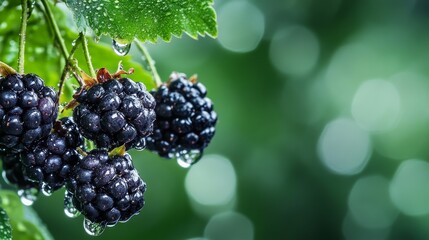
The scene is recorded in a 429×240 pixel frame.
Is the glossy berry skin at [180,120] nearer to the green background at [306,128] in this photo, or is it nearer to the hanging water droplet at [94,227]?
the hanging water droplet at [94,227]

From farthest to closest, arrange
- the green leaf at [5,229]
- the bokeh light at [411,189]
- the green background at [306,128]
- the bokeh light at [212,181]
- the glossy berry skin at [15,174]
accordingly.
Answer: the bokeh light at [411,189], the bokeh light at [212,181], the green background at [306,128], the glossy berry skin at [15,174], the green leaf at [5,229]

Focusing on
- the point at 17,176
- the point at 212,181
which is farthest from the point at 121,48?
the point at 212,181

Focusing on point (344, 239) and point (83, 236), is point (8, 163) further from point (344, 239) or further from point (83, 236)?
point (344, 239)

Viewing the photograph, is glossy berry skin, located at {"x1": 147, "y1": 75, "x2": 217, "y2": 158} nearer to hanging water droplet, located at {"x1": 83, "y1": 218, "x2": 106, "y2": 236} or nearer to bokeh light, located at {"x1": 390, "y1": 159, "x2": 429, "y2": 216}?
hanging water droplet, located at {"x1": 83, "y1": 218, "x2": 106, "y2": 236}

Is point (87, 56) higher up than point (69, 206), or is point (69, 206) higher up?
point (87, 56)

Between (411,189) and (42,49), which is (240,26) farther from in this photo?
(42,49)

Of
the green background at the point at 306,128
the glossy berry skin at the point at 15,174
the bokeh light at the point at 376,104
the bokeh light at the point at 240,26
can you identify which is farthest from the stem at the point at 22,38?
the bokeh light at the point at 376,104
